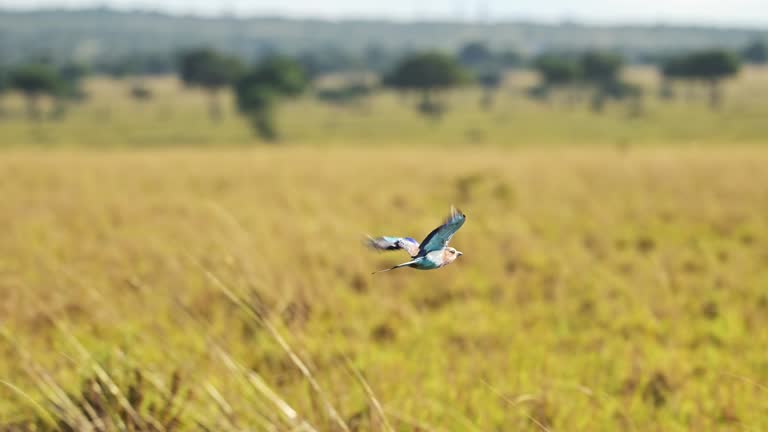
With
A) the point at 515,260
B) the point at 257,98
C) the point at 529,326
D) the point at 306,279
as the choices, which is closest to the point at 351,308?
the point at 306,279

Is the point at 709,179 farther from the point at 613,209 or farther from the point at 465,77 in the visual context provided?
the point at 465,77

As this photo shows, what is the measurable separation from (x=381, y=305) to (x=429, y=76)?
276 feet

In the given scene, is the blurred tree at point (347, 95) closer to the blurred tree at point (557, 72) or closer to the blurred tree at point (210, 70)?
the blurred tree at point (210, 70)

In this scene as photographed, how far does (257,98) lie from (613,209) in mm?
63302

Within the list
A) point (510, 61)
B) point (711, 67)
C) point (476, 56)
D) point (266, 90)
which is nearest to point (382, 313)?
point (266, 90)

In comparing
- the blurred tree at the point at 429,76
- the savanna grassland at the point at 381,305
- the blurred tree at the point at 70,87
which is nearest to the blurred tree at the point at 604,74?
the blurred tree at the point at 429,76

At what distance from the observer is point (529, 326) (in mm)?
5574

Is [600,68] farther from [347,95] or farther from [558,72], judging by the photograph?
[347,95]

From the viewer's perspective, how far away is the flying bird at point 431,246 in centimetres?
87

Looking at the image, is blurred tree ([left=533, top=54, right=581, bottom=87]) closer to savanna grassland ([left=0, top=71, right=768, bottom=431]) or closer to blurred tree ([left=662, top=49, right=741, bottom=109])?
blurred tree ([left=662, top=49, right=741, bottom=109])

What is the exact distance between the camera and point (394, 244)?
88 centimetres

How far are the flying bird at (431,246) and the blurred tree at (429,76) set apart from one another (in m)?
88.1

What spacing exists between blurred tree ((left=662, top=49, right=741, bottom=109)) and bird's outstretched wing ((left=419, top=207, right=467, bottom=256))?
103027 millimetres

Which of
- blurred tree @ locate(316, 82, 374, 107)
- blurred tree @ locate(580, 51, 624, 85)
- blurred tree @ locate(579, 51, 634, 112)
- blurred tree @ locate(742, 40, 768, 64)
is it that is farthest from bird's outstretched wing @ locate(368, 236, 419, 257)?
blurred tree @ locate(742, 40, 768, 64)
